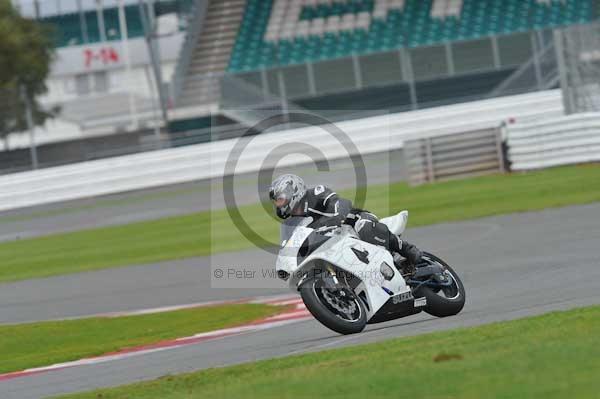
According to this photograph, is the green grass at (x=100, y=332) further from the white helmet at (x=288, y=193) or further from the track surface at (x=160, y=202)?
the track surface at (x=160, y=202)

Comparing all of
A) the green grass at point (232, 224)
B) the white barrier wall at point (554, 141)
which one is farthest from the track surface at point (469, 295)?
the white barrier wall at point (554, 141)

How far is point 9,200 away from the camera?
32.2 metres

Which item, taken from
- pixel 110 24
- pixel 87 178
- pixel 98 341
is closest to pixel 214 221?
pixel 87 178

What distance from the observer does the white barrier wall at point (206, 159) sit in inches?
1262

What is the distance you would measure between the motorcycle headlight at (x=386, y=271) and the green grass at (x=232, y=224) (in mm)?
9316

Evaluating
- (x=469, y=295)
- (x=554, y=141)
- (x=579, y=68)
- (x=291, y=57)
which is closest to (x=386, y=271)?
(x=469, y=295)

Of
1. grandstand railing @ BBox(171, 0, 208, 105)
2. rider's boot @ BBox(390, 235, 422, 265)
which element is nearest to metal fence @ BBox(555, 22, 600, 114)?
rider's boot @ BBox(390, 235, 422, 265)

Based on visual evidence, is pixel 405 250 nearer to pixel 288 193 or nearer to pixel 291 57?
pixel 288 193

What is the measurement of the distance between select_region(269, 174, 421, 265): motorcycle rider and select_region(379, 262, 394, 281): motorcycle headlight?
20cm

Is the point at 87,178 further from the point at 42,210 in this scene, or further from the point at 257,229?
the point at 257,229

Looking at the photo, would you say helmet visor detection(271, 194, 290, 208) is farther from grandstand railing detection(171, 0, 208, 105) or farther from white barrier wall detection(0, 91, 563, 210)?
grandstand railing detection(171, 0, 208, 105)

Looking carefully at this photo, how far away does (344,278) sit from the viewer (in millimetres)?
9727

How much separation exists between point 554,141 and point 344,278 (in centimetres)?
1474

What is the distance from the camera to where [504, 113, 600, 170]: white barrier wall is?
74.8 feet
